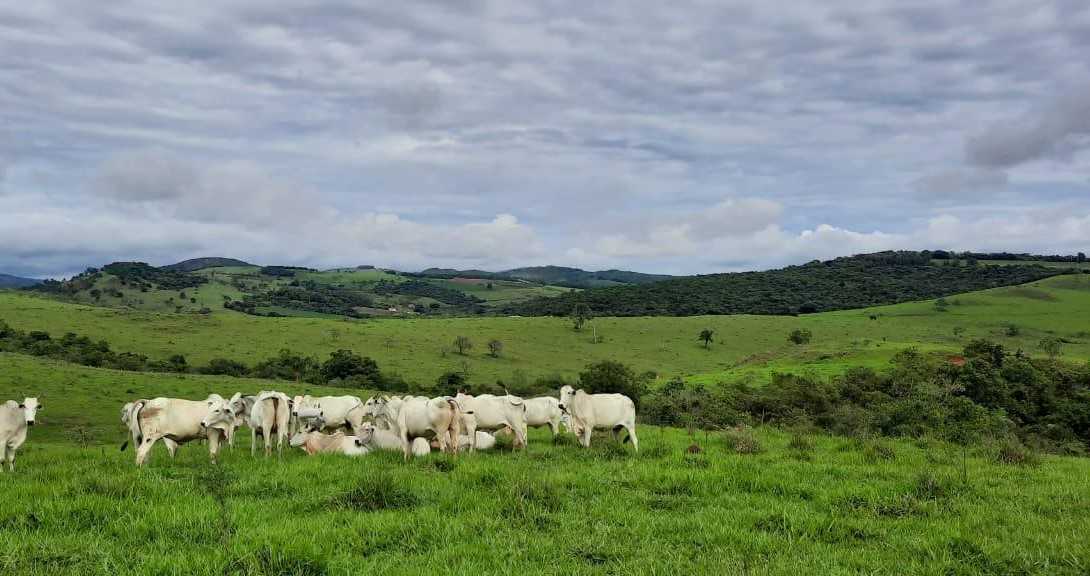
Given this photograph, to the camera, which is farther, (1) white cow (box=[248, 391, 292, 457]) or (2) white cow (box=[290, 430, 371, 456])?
(1) white cow (box=[248, 391, 292, 457])

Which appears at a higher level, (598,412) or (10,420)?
(10,420)

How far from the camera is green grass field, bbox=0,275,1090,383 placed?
84938 mm

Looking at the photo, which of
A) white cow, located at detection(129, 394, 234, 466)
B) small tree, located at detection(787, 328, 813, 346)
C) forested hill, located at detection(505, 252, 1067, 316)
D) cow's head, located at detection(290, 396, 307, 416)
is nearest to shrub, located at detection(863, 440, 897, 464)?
white cow, located at detection(129, 394, 234, 466)

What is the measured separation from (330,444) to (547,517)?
9.76 meters

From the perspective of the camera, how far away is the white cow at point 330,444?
15.6m

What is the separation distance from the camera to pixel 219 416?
14.4 meters

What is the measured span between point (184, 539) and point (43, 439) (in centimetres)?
3279

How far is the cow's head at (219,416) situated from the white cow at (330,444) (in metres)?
2.08

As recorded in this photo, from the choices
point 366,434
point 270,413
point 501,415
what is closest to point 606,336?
point 501,415

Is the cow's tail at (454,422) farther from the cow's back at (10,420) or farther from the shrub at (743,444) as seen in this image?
the cow's back at (10,420)

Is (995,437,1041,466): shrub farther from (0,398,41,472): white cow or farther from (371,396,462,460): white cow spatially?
(0,398,41,472): white cow

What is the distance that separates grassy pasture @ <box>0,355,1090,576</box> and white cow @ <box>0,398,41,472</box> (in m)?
0.56

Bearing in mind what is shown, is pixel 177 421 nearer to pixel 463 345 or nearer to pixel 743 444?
pixel 743 444

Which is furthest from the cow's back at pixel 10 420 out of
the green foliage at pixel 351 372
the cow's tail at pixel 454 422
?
the green foliage at pixel 351 372
